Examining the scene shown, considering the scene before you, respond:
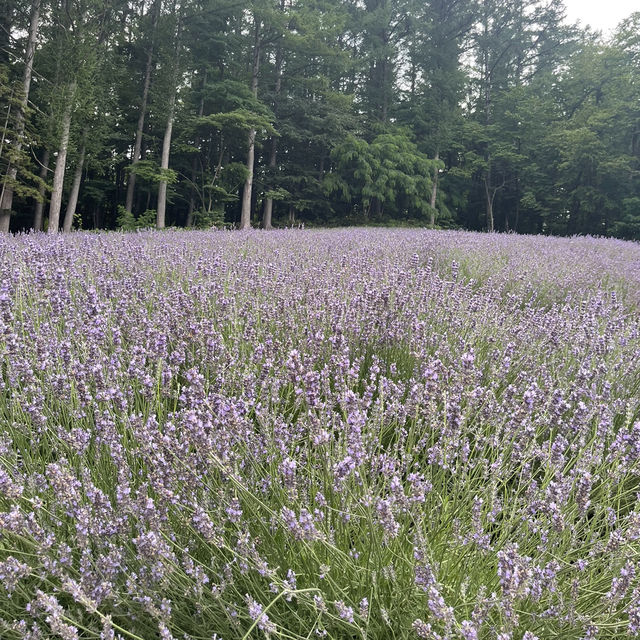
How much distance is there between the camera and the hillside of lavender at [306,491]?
1.09m

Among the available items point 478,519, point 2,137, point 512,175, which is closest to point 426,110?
point 512,175

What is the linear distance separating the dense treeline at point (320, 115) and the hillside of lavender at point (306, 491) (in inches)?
502

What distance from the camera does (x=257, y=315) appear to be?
2.86m

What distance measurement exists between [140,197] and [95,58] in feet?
47.7

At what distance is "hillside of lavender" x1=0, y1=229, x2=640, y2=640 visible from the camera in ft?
3.58

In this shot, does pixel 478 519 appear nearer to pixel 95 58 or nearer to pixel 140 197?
pixel 95 58

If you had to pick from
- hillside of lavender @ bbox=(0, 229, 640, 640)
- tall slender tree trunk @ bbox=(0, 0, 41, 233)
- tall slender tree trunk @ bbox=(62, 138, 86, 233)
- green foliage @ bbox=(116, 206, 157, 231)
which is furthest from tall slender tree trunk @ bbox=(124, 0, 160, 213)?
hillside of lavender @ bbox=(0, 229, 640, 640)

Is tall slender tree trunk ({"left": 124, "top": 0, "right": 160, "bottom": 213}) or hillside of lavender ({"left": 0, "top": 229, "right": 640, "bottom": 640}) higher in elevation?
tall slender tree trunk ({"left": 124, "top": 0, "right": 160, "bottom": 213})

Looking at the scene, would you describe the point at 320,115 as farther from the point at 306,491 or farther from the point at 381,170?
the point at 306,491

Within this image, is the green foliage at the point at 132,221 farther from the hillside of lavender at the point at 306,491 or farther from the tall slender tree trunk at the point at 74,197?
the hillside of lavender at the point at 306,491

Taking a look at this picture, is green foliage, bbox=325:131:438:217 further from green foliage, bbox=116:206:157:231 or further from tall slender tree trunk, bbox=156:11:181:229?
green foliage, bbox=116:206:157:231

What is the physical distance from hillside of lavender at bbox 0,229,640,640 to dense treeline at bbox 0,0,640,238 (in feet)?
41.8

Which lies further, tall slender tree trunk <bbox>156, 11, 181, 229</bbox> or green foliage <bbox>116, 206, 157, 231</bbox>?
green foliage <bbox>116, 206, 157, 231</bbox>

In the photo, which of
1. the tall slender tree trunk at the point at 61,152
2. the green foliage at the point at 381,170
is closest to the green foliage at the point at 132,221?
the tall slender tree trunk at the point at 61,152
